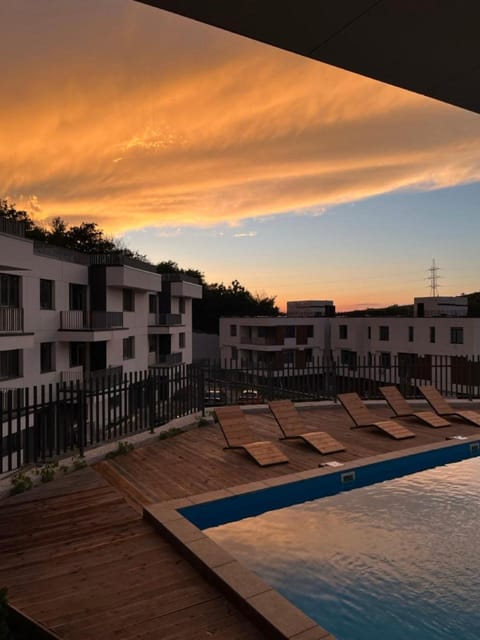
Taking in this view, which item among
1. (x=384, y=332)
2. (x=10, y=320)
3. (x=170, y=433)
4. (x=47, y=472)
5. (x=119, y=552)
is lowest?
(x=119, y=552)

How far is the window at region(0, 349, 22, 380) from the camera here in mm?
23250

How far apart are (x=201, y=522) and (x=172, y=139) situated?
14675 millimetres

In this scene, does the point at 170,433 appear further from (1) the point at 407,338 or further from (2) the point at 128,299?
(1) the point at 407,338

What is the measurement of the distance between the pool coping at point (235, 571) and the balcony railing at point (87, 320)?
2283 cm

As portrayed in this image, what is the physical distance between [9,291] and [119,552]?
2197cm

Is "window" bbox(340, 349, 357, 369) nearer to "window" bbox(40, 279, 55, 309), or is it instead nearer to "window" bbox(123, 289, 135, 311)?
"window" bbox(123, 289, 135, 311)

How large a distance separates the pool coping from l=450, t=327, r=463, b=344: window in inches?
1403

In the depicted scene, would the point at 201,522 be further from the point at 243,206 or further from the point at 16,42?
the point at 243,206

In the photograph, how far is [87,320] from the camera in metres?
29.5

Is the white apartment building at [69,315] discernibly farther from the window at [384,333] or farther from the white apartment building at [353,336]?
the window at [384,333]

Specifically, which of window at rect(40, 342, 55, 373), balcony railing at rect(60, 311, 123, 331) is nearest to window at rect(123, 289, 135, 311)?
balcony railing at rect(60, 311, 123, 331)

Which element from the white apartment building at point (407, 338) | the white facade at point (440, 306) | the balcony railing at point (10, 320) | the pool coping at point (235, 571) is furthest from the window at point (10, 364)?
the white facade at point (440, 306)

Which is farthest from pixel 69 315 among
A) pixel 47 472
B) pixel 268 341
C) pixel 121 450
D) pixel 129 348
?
pixel 268 341

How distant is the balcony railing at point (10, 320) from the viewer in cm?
2170
